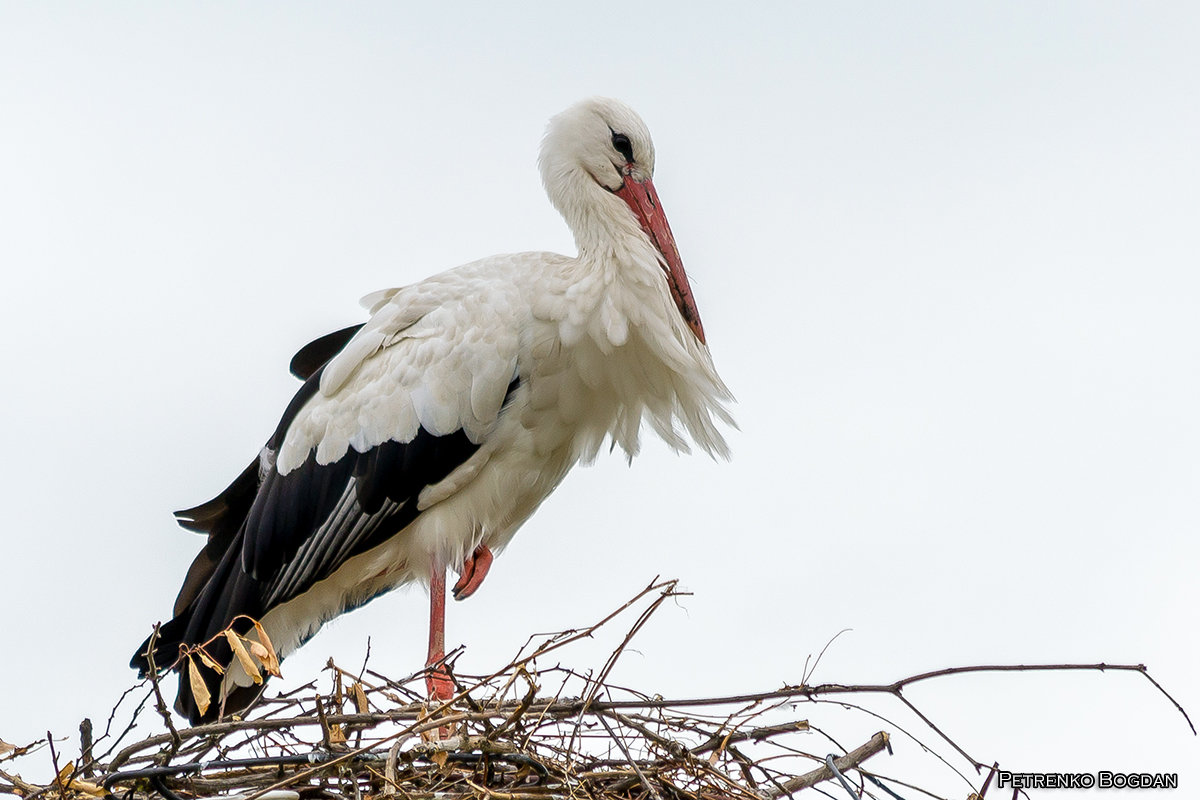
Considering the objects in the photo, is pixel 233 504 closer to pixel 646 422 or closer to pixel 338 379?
pixel 338 379

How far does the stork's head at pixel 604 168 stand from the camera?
17.4ft

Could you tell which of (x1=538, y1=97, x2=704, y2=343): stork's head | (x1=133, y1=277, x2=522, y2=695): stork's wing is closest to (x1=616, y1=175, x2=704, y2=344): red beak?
(x1=538, y1=97, x2=704, y2=343): stork's head

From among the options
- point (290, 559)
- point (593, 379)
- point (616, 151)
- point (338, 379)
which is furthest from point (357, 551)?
point (616, 151)

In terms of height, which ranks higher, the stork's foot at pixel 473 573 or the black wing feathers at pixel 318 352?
the black wing feathers at pixel 318 352

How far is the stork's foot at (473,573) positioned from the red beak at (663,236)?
3.56ft

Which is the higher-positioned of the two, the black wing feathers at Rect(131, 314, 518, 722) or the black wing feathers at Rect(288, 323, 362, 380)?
the black wing feathers at Rect(288, 323, 362, 380)

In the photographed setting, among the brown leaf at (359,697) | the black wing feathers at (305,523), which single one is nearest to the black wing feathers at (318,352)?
the black wing feathers at (305,523)

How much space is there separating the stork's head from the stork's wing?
20.3 inches

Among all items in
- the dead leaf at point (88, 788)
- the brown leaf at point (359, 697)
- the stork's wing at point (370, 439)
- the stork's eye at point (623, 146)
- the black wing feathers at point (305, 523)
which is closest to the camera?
the dead leaf at point (88, 788)

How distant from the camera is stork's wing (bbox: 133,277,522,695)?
4.96 m

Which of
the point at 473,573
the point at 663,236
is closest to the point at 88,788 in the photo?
the point at 473,573

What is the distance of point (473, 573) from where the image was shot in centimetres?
548

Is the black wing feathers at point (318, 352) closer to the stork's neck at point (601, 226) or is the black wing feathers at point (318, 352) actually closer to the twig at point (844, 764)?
the stork's neck at point (601, 226)

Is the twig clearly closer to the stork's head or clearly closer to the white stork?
the white stork
